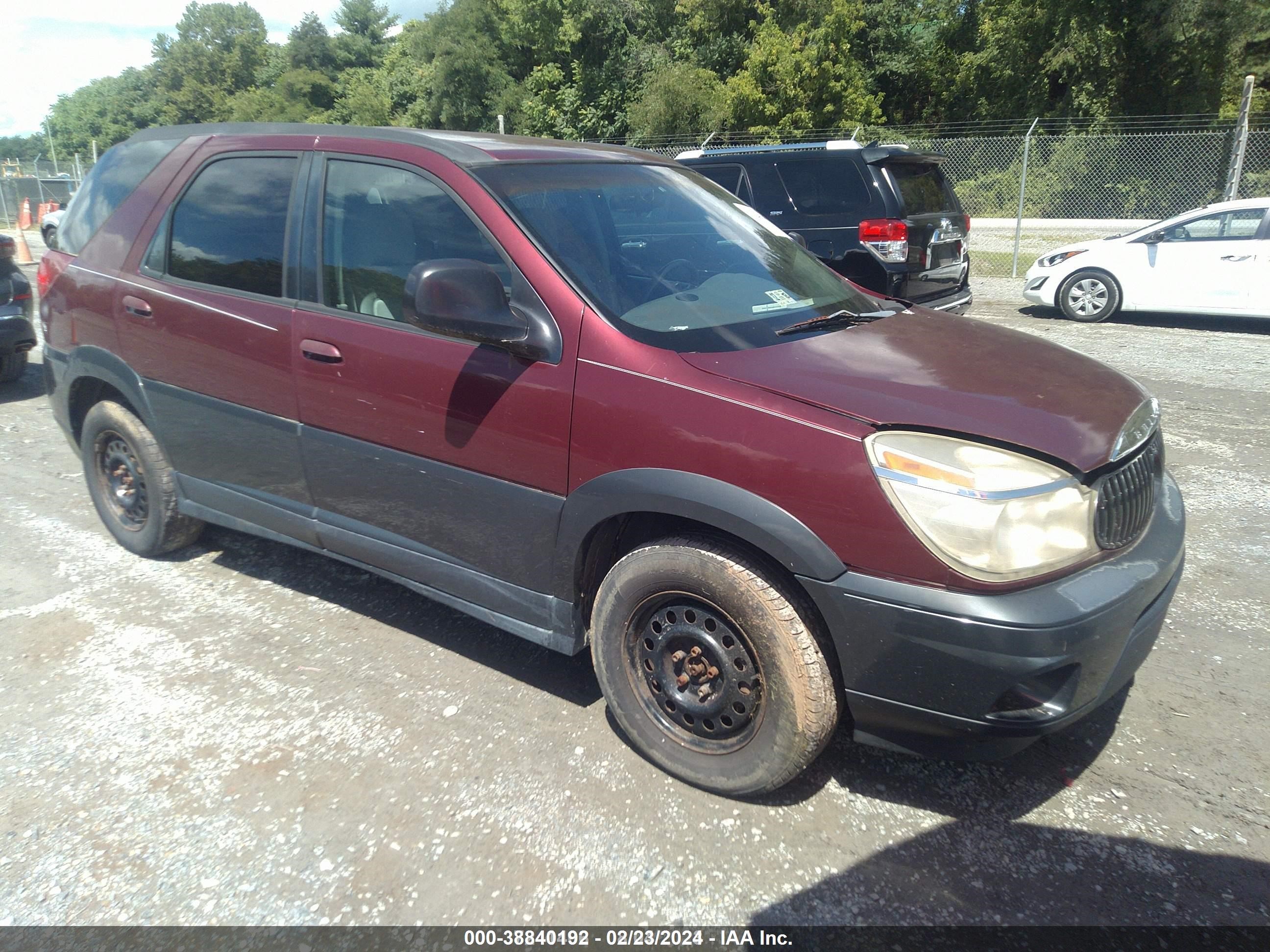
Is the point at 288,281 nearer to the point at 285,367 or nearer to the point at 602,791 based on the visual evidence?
the point at 285,367


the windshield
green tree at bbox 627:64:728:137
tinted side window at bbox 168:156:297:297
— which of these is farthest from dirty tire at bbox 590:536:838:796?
green tree at bbox 627:64:728:137

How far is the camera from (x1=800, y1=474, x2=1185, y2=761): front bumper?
2279 millimetres

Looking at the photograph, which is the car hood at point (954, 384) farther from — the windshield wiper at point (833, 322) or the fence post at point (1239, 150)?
the fence post at point (1239, 150)

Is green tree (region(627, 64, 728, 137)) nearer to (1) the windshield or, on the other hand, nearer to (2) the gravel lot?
(1) the windshield

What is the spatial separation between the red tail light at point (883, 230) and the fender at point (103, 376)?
6571 millimetres

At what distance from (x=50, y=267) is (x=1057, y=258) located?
37.0 feet

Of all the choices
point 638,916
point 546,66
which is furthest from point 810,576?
point 546,66

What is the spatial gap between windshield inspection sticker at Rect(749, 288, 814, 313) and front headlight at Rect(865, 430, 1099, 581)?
0.94 metres

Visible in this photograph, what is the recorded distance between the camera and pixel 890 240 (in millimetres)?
8594

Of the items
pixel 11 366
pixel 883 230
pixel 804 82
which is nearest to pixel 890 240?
pixel 883 230

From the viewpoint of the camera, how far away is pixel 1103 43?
31.3 m

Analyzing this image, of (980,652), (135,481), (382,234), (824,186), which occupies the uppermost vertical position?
(824,186)

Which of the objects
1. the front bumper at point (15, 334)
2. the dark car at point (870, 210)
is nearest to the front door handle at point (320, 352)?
the front bumper at point (15, 334)

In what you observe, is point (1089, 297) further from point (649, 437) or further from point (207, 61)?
point (207, 61)
